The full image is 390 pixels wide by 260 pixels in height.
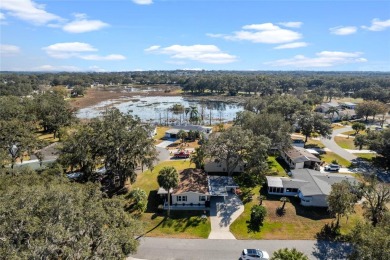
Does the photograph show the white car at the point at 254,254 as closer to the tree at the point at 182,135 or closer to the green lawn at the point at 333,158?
the green lawn at the point at 333,158

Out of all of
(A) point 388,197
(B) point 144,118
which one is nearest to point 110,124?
(A) point 388,197

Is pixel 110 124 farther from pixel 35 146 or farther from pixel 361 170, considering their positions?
pixel 361 170

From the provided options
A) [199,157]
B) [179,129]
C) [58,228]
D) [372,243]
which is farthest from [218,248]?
[179,129]

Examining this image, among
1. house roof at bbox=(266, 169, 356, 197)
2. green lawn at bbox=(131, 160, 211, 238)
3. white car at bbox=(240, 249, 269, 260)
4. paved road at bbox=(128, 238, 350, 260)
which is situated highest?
house roof at bbox=(266, 169, 356, 197)

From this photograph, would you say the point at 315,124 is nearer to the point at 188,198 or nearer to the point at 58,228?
the point at 188,198

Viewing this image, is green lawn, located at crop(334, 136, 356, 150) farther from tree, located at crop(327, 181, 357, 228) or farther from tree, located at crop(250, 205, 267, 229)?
tree, located at crop(250, 205, 267, 229)

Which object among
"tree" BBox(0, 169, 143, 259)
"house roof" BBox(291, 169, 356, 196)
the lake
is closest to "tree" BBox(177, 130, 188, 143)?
the lake

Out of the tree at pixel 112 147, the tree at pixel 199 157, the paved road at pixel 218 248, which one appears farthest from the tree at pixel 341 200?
the tree at pixel 112 147
